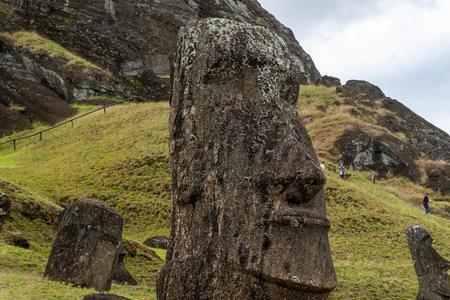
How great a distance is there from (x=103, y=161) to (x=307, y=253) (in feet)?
91.4

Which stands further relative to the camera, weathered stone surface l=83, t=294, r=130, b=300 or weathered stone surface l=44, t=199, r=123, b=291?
weathered stone surface l=44, t=199, r=123, b=291

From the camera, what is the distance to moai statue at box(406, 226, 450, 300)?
47.7 ft

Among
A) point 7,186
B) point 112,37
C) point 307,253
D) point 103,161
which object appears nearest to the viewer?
point 307,253

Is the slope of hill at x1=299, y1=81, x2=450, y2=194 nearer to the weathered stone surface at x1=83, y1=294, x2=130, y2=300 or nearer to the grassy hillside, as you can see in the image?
the grassy hillside

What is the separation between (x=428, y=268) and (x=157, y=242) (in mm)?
10550

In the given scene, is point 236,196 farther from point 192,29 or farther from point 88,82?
point 88,82

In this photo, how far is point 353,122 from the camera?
162 feet

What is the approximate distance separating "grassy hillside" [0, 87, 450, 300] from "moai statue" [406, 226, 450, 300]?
7.07 ft

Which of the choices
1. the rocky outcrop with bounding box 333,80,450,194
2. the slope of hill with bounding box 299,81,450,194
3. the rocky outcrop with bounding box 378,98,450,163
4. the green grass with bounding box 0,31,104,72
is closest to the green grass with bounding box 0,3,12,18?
the green grass with bounding box 0,31,104,72

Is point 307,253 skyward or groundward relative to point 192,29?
groundward

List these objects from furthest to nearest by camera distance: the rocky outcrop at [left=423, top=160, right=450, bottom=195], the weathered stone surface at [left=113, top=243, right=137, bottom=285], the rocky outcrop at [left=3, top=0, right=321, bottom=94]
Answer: the rocky outcrop at [left=3, top=0, right=321, bottom=94] → the rocky outcrop at [left=423, top=160, right=450, bottom=195] → the weathered stone surface at [left=113, top=243, right=137, bottom=285]

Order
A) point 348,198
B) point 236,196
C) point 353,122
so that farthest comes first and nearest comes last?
point 353,122, point 348,198, point 236,196

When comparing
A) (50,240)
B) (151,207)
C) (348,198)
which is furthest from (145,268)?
(348,198)

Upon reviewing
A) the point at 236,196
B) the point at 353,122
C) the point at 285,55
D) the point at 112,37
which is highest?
the point at 112,37
